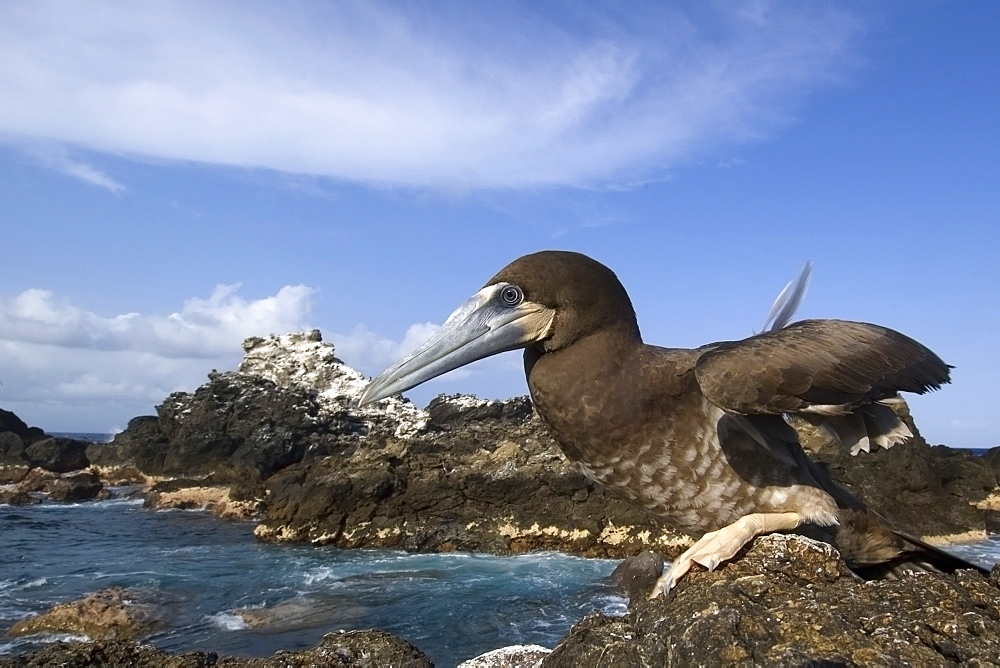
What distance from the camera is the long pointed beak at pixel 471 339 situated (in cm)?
372

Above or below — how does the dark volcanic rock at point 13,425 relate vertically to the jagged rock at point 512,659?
above

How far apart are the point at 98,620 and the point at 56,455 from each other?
2847 cm

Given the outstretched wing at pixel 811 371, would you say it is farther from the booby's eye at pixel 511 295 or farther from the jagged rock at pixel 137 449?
the jagged rock at pixel 137 449

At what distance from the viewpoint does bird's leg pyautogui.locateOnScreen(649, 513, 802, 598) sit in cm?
324

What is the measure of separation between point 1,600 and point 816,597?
16.4m

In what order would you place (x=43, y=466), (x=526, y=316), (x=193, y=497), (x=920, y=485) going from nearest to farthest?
(x=526, y=316)
(x=920, y=485)
(x=193, y=497)
(x=43, y=466)

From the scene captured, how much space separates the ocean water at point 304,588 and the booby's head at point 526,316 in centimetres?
827

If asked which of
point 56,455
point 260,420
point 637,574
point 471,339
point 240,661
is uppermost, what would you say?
point 260,420

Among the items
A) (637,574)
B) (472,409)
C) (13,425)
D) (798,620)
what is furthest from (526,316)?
(13,425)

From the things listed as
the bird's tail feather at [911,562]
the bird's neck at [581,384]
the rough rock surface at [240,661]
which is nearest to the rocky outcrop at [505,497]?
the rough rock surface at [240,661]

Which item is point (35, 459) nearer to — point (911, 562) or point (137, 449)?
point (137, 449)

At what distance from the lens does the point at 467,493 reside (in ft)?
Result: 64.3

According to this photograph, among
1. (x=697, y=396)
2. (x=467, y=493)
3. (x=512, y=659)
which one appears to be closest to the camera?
(x=697, y=396)

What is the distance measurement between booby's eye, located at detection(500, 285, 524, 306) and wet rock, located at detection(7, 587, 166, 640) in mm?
10472
